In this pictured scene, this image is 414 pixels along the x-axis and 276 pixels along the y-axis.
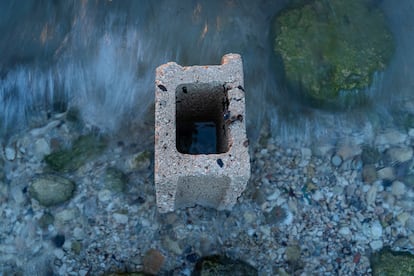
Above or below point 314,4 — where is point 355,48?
below

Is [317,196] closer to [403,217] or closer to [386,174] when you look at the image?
[386,174]

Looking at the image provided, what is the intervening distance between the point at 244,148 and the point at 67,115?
317 centimetres

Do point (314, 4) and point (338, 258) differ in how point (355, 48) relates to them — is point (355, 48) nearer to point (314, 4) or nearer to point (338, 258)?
point (314, 4)

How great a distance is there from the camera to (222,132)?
5.26 meters

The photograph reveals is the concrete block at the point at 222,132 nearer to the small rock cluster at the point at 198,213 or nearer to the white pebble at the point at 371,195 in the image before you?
the small rock cluster at the point at 198,213

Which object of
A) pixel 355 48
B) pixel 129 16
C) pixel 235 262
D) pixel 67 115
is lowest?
pixel 235 262

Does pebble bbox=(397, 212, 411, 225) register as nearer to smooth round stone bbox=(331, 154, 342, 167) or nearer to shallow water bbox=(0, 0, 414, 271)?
shallow water bbox=(0, 0, 414, 271)

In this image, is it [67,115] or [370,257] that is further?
[67,115]

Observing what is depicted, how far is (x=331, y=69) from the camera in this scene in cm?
659

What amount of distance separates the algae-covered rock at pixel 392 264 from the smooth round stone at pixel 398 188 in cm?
75

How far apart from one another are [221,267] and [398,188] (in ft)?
8.14

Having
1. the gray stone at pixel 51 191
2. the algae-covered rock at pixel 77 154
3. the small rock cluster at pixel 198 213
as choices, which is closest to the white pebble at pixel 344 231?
the small rock cluster at pixel 198 213

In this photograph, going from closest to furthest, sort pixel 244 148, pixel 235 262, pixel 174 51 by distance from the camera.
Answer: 1. pixel 244 148
2. pixel 235 262
3. pixel 174 51

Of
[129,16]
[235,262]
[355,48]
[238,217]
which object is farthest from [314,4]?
[235,262]
